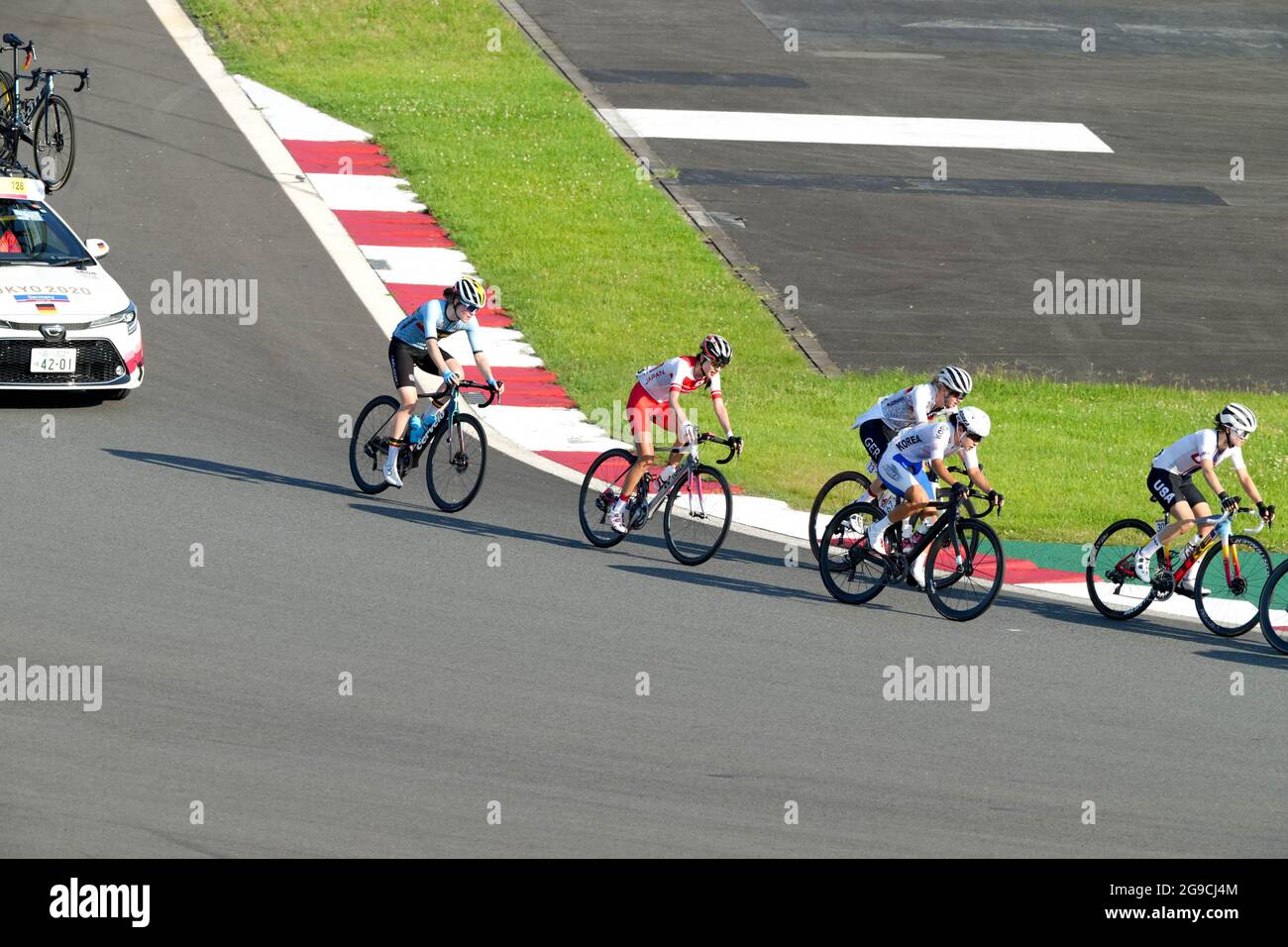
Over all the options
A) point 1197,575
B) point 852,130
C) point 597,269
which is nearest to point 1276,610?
point 1197,575

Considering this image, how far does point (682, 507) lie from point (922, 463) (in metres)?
1.97

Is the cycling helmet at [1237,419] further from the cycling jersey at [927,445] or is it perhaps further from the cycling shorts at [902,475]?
the cycling shorts at [902,475]

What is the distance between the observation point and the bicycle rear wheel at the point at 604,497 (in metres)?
14.3

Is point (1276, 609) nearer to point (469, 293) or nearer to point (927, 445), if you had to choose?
point (927, 445)

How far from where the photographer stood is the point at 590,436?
17797 millimetres

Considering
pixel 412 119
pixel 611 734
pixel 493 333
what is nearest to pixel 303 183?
pixel 412 119

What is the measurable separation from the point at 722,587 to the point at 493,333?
821cm

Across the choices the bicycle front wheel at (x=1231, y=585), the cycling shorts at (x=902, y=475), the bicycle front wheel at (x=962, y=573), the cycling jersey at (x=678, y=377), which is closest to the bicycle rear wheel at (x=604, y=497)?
the cycling jersey at (x=678, y=377)

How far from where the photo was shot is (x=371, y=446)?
1520 cm

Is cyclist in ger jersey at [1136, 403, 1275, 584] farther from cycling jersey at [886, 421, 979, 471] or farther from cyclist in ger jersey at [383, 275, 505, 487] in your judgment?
cyclist in ger jersey at [383, 275, 505, 487]

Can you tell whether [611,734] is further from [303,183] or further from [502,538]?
[303,183]

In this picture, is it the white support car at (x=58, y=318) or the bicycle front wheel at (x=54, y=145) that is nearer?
the white support car at (x=58, y=318)

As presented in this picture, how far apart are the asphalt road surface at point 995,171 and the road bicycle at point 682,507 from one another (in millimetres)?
6720

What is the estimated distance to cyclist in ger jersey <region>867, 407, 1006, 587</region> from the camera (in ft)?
41.8
